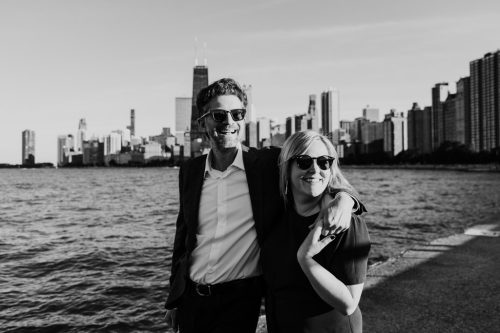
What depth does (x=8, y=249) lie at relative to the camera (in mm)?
15859

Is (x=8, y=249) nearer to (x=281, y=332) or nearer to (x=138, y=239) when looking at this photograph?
(x=138, y=239)

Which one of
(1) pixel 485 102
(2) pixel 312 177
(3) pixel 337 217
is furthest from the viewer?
(1) pixel 485 102

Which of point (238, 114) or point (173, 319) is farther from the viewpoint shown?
point (173, 319)

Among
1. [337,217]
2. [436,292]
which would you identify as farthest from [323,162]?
[436,292]

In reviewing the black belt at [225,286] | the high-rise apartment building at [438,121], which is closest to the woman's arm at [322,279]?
the black belt at [225,286]

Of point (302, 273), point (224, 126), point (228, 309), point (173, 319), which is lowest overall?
point (173, 319)

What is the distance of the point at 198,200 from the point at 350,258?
1216 mm

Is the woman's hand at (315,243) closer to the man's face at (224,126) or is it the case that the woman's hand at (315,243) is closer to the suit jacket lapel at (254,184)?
the suit jacket lapel at (254,184)

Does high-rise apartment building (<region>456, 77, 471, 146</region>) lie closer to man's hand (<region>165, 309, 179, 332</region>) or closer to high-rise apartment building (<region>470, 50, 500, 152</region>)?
high-rise apartment building (<region>470, 50, 500, 152</region>)

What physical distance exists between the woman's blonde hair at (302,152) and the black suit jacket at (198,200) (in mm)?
194

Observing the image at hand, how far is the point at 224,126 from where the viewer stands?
3105mm

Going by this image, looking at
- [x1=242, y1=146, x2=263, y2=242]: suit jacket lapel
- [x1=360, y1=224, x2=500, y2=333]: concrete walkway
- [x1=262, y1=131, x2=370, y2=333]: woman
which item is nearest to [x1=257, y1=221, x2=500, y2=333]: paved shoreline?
[x1=360, y1=224, x2=500, y2=333]: concrete walkway

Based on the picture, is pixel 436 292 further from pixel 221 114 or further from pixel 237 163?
pixel 221 114

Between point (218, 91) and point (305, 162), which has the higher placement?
point (218, 91)
